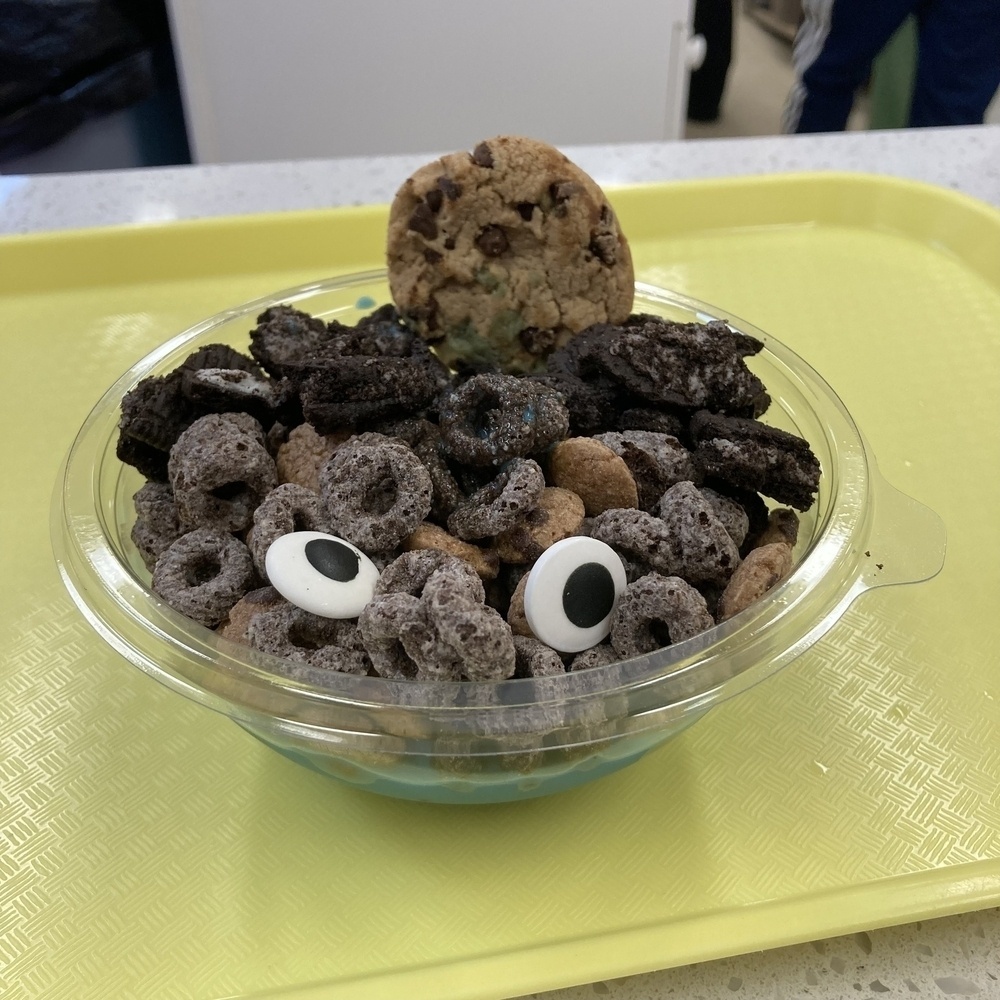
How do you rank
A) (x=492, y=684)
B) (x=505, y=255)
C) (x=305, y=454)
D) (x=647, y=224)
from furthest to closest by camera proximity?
1. (x=647, y=224)
2. (x=505, y=255)
3. (x=305, y=454)
4. (x=492, y=684)

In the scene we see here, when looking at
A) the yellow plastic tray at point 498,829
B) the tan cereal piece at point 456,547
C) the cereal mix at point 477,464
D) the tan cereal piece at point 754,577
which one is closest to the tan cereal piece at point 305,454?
the cereal mix at point 477,464

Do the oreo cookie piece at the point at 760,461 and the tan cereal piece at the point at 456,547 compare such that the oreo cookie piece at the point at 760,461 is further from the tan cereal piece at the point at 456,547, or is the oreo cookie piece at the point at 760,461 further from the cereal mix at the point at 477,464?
the tan cereal piece at the point at 456,547

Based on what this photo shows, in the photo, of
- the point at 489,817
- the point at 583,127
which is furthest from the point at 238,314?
the point at 583,127

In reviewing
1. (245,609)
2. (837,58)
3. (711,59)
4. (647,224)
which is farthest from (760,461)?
(711,59)

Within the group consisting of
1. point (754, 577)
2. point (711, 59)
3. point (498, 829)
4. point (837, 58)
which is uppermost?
point (754, 577)

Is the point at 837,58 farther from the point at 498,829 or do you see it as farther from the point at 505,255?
the point at 498,829

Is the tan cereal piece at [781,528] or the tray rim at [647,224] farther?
the tray rim at [647,224]

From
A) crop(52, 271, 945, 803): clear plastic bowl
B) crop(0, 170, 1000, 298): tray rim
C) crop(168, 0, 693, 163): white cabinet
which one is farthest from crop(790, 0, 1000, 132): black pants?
crop(52, 271, 945, 803): clear plastic bowl
